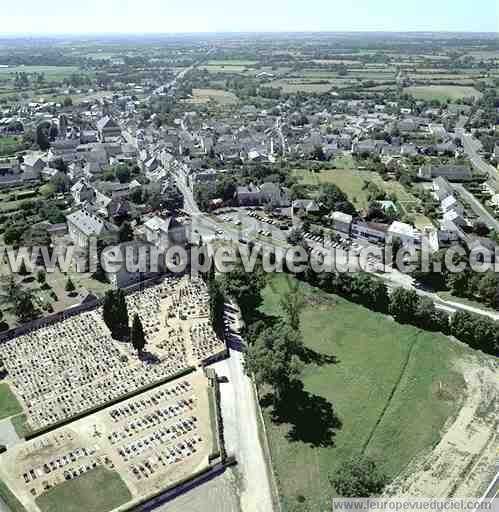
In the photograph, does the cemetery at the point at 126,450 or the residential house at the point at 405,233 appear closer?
the cemetery at the point at 126,450

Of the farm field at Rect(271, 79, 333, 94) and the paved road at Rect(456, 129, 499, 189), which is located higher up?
the farm field at Rect(271, 79, 333, 94)

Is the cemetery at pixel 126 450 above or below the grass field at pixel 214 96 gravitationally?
below

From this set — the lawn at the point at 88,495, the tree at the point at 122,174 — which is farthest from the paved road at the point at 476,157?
the lawn at the point at 88,495

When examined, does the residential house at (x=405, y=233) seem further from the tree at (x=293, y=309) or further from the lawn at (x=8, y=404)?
the lawn at (x=8, y=404)

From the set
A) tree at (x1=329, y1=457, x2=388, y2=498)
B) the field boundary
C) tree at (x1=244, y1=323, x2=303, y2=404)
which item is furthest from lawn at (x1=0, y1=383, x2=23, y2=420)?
the field boundary

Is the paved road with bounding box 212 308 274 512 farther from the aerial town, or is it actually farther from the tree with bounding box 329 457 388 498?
the tree with bounding box 329 457 388 498

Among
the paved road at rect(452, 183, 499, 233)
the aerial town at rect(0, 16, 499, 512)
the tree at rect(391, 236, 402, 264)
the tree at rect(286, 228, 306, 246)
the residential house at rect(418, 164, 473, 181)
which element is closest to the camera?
the aerial town at rect(0, 16, 499, 512)

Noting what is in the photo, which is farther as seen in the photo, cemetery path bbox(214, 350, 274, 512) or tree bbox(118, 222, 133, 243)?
tree bbox(118, 222, 133, 243)
